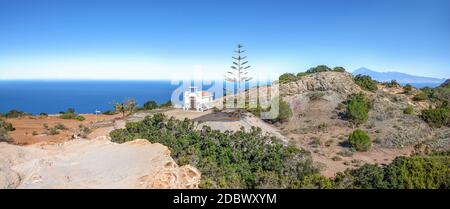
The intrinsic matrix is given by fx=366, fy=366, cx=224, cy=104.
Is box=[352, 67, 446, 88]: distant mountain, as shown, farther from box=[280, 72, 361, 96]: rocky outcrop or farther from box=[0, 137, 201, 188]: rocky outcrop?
box=[0, 137, 201, 188]: rocky outcrop

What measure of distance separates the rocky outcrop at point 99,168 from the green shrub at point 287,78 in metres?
19.6

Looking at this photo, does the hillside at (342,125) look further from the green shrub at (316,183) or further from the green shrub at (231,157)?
the green shrub at (316,183)

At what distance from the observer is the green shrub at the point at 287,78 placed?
29.7m

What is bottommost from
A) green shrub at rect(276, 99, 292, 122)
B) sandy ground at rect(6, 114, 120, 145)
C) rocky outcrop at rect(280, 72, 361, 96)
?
sandy ground at rect(6, 114, 120, 145)

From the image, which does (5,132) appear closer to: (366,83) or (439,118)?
(439,118)

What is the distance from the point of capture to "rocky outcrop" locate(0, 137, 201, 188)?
7.92 meters

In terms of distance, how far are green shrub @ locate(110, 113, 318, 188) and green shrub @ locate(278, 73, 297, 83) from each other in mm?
15228

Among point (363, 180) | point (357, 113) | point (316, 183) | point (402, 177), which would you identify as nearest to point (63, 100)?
point (357, 113)

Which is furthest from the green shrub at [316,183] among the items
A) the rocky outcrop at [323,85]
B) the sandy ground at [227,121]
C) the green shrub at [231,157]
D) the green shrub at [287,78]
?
the green shrub at [287,78]

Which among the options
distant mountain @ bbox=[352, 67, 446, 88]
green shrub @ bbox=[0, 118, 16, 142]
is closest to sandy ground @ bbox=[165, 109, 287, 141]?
green shrub @ bbox=[0, 118, 16, 142]

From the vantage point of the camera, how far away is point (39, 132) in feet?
59.9

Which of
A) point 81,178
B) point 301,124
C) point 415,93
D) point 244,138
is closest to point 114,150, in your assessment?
point 81,178

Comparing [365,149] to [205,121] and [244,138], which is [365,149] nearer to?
[244,138]

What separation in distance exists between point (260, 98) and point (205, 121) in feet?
24.7
